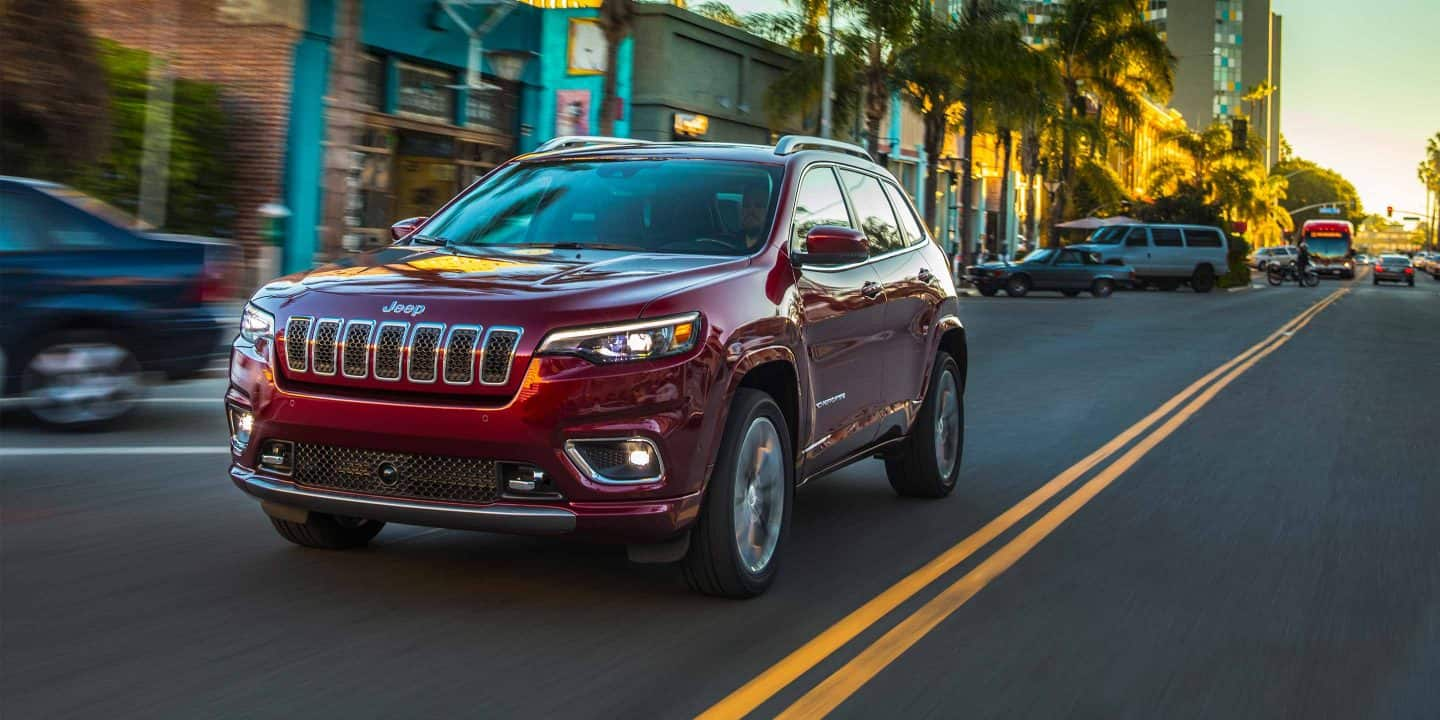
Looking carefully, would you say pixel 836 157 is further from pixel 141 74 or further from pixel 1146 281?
pixel 1146 281

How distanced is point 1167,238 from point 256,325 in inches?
1920

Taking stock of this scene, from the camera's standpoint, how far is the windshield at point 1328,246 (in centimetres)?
8806

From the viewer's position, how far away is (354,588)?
573cm

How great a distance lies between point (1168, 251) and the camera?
169 feet

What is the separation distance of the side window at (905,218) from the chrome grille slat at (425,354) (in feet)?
11.1

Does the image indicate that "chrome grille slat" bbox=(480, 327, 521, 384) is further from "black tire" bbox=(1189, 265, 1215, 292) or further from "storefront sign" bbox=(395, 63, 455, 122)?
"black tire" bbox=(1189, 265, 1215, 292)

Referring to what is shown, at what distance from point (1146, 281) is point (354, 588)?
48959mm

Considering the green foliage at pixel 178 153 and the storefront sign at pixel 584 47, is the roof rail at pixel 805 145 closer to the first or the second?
the green foliage at pixel 178 153

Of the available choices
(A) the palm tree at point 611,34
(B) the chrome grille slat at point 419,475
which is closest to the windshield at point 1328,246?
(A) the palm tree at point 611,34

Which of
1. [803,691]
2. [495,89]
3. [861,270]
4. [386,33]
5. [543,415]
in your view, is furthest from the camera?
[495,89]

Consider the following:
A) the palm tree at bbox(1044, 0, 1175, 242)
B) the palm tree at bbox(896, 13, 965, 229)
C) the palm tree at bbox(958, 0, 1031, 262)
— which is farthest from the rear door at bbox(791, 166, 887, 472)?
the palm tree at bbox(1044, 0, 1175, 242)

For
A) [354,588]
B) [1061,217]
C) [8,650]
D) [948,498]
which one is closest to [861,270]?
[948,498]

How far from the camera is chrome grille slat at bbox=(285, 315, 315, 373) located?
5.35 metres

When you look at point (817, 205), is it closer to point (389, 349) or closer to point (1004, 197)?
point (389, 349)
